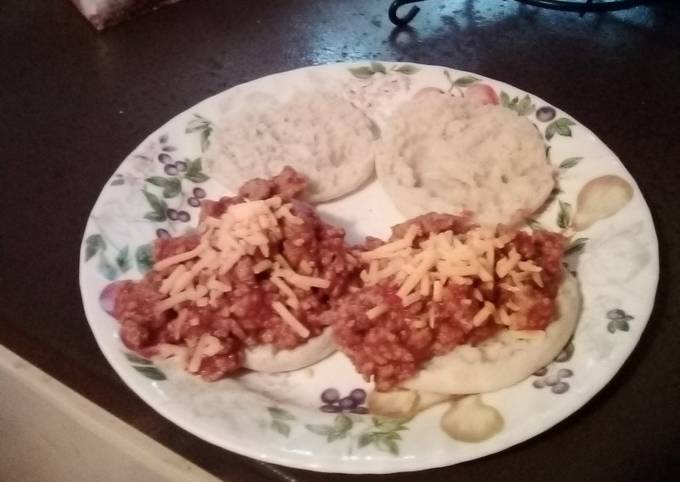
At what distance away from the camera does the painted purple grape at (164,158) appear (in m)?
1.22

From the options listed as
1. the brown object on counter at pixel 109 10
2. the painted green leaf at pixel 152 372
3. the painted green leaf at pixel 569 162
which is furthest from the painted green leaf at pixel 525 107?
the brown object on counter at pixel 109 10

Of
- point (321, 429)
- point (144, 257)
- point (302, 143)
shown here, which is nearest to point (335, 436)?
point (321, 429)

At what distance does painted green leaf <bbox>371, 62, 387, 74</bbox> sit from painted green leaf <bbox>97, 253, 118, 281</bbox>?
566mm

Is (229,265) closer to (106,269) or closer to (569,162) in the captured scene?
(106,269)

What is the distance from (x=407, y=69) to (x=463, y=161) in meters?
0.24

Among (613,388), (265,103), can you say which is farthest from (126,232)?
(613,388)

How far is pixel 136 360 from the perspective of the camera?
37.2 inches

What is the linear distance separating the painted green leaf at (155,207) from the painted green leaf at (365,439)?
0.50 metres

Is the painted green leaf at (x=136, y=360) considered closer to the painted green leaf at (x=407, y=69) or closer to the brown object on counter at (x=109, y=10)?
the painted green leaf at (x=407, y=69)

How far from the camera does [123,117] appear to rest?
1.38m

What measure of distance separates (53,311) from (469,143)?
0.68 metres

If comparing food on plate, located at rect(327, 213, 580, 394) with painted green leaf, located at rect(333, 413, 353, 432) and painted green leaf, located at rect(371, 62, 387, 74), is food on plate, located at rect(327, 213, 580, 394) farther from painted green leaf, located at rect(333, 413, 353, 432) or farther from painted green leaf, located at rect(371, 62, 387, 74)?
painted green leaf, located at rect(371, 62, 387, 74)

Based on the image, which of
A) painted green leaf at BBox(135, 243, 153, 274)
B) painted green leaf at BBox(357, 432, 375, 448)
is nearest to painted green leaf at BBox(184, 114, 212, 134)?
painted green leaf at BBox(135, 243, 153, 274)

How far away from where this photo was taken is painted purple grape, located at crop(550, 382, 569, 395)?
34.5 inches
